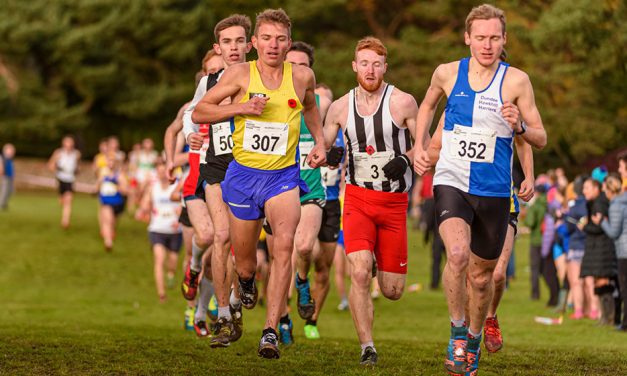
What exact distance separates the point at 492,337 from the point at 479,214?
7.42 ft

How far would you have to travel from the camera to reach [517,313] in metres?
19.4

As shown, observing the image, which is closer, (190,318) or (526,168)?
(526,168)

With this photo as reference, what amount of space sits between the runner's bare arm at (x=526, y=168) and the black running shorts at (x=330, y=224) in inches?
149

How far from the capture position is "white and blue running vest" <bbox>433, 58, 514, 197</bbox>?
29.1ft

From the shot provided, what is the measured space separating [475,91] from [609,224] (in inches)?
283

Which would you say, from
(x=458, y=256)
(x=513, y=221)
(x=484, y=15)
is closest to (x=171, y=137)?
(x=513, y=221)

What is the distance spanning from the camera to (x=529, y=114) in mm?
8992

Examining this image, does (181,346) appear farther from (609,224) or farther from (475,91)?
(609,224)

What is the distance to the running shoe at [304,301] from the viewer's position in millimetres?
12567

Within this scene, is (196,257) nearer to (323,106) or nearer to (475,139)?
(323,106)

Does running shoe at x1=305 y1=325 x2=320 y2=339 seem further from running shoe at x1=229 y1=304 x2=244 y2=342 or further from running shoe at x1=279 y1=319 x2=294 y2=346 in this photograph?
running shoe at x1=229 y1=304 x2=244 y2=342

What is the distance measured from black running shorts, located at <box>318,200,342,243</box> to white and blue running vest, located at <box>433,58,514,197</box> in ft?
14.5

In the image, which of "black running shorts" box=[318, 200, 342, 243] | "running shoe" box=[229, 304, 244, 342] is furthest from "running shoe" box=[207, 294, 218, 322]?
"running shoe" box=[229, 304, 244, 342]

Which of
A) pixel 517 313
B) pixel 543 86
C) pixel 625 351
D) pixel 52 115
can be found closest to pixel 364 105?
pixel 625 351
